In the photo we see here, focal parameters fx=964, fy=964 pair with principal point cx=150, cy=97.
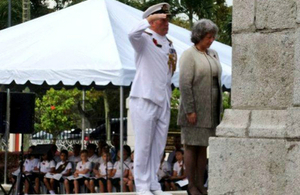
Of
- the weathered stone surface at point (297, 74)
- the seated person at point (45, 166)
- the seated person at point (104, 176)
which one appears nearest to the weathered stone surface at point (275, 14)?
the weathered stone surface at point (297, 74)

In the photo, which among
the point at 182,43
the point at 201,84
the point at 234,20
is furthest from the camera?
the point at 182,43

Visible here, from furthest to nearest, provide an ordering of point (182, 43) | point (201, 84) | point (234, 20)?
point (182, 43) < point (201, 84) < point (234, 20)

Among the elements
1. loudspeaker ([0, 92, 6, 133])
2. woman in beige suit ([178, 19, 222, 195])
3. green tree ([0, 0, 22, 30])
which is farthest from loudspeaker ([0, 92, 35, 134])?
green tree ([0, 0, 22, 30])

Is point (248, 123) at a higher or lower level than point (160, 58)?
lower

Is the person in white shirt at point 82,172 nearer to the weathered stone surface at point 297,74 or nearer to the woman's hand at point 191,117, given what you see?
the woman's hand at point 191,117

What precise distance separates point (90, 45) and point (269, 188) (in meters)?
7.82

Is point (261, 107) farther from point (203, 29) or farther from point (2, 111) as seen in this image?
point (2, 111)

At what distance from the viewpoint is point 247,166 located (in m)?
6.31

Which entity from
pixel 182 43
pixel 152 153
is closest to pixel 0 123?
pixel 182 43

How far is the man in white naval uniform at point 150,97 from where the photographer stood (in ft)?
26.0

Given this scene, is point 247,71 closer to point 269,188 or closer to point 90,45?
point 269,188

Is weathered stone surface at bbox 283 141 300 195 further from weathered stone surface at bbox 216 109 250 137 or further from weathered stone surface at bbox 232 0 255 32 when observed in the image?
weathered stone surface at bbox 232 0 255 32

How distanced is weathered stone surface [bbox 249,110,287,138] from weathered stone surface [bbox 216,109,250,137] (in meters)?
0.05

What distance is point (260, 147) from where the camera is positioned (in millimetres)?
6277
